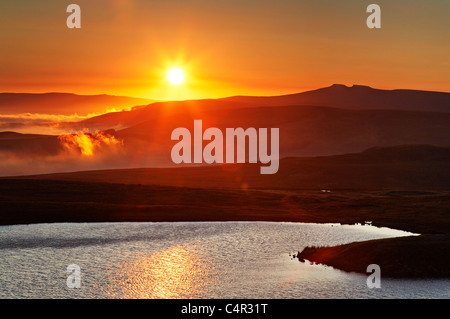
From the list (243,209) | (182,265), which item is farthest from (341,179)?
(182,265)

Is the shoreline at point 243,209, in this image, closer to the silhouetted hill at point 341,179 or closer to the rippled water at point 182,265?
the rippled water at point 182,265

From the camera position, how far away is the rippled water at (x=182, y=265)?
42.8 m

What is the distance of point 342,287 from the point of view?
44188mm

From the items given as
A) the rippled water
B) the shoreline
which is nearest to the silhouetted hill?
the shoreline

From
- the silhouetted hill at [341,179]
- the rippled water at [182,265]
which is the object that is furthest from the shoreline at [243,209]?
the silhouetted hill at [341,179]

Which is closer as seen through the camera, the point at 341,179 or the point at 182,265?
the point at 182,265

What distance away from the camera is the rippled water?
42812 millimetres

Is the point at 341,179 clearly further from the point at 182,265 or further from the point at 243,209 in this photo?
the point at 182,265

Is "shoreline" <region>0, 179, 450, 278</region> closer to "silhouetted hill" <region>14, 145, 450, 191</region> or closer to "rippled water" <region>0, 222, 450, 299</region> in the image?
"rippled water" <region>0, 222, 450, 299</region>

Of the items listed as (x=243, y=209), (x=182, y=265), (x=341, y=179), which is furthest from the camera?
(x=341, y=179)

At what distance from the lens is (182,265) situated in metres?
51.9

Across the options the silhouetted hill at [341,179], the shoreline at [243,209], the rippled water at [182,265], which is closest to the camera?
the rippled water at [182,265]

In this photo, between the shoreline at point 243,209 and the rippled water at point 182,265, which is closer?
the rippled water at point 182,265
